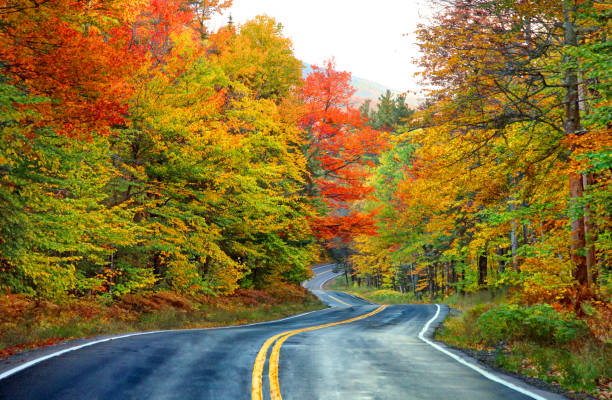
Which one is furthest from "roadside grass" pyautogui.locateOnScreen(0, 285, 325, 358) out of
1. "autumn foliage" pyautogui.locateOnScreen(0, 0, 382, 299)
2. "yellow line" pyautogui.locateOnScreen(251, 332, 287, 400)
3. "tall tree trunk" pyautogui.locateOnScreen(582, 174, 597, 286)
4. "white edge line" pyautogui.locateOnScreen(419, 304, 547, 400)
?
"tall tree trunk" pyautogui.locateOnScreen(582, 174, 597, 286)

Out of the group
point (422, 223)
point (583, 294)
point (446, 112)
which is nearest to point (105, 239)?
point (446, 112)

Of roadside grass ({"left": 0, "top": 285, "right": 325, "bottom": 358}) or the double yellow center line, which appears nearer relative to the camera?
the double yellow center line

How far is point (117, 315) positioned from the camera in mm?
14648

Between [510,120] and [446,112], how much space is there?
1.66 meters

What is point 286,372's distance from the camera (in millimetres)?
7633

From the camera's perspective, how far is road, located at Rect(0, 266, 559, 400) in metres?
6.14

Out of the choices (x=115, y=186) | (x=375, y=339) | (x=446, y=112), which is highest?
(x=446, y=112)

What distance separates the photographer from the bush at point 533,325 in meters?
9.35

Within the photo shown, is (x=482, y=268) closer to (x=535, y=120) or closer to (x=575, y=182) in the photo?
(x=575, y=182)

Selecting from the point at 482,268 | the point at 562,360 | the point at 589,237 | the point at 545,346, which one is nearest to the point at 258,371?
the point at 562,360

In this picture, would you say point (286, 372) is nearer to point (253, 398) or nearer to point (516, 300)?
point (253, 398)

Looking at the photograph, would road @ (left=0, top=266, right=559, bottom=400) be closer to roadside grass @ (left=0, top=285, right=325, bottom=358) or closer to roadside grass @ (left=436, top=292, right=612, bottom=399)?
roadside grass @ (left=436, top=292, right=612, bottom=399)

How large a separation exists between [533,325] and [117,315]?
12172 millimetres

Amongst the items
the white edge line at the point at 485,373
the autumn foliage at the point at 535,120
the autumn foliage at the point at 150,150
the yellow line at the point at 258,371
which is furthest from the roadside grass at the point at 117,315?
the autumn foliage at the point at 535,120
